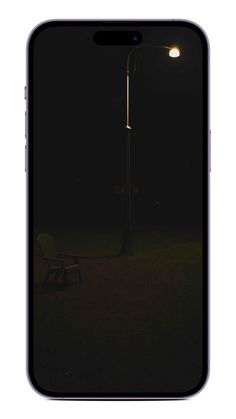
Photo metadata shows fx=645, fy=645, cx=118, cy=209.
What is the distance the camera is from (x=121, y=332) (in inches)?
246

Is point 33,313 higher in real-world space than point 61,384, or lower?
higher

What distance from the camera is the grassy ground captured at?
3.08m

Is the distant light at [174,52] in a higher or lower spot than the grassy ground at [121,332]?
higher

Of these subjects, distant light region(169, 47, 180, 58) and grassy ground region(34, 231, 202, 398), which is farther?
distant light region(169, 47, 180, 58)

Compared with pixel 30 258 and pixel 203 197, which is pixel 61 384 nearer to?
pixel 30 258

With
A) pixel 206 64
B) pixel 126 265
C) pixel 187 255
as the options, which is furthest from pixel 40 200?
pixel 187 255

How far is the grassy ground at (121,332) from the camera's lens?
308 centimetres

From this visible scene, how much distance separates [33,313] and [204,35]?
151 centimetres

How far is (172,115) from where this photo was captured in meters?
32.9

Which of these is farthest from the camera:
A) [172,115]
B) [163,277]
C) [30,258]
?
[172,115]

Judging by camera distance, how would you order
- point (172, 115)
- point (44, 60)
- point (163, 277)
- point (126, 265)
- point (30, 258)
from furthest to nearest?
point (172, 115), point (126, 265), point (163, 277), point (44, 60), point (30, 258)

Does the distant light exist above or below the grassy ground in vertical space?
above

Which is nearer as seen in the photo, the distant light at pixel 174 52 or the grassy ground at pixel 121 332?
the grassy ground at pixel 121 332

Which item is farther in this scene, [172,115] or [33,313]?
[172,115]
